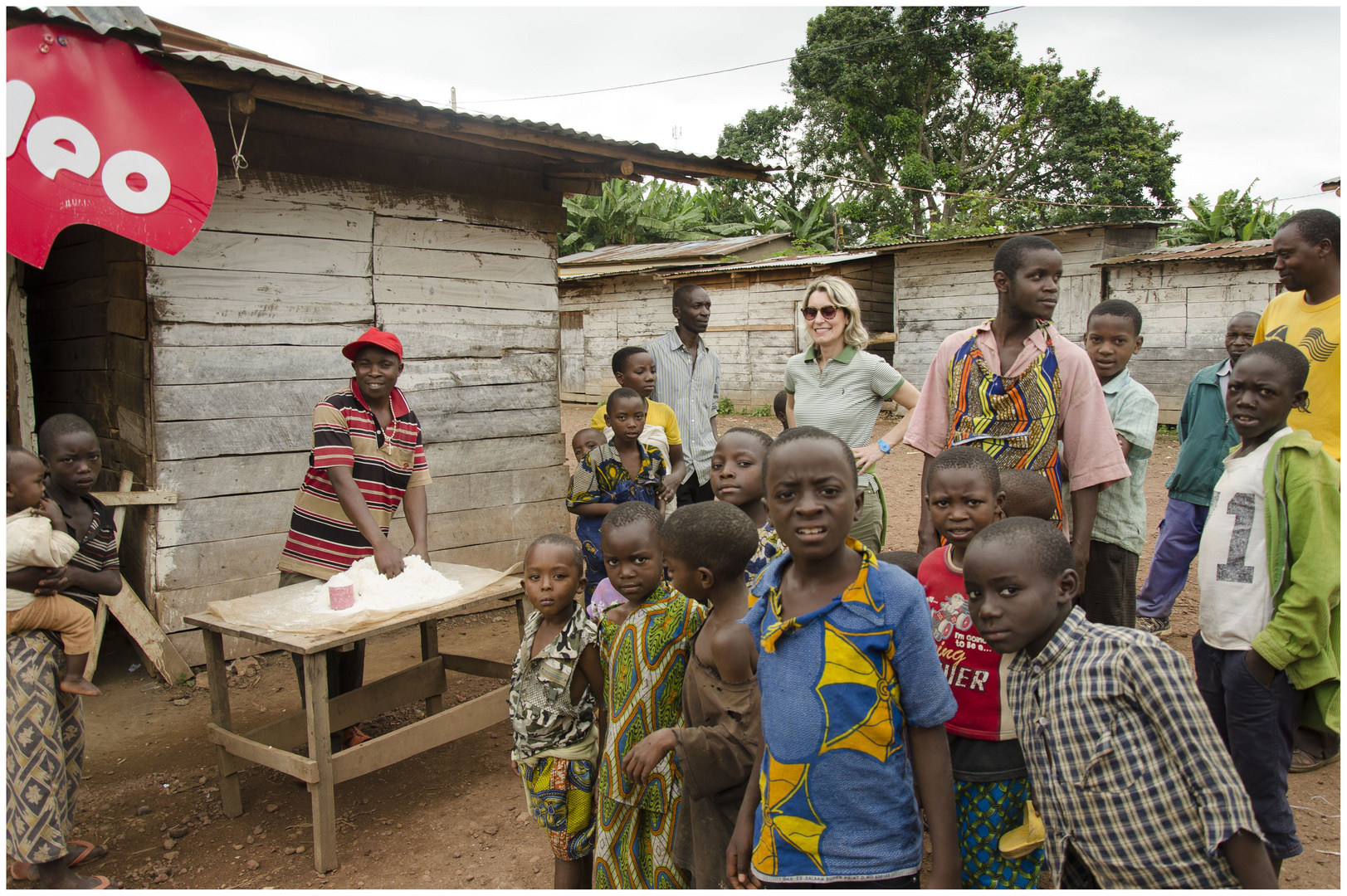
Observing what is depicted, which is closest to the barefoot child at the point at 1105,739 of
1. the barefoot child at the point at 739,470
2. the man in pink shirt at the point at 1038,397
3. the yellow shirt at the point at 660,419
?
the man in pink shirt at the point at 1038,397

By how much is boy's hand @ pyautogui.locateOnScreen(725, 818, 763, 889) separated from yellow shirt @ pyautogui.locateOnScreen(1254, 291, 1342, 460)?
2.37m

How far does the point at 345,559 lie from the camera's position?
3637mm

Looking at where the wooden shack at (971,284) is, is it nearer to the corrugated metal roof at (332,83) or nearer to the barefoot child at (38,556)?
the corrugated metal roof at (332,83)

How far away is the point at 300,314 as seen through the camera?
5.04m

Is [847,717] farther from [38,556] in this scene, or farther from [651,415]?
[651,415]

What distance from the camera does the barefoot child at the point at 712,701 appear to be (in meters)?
2.00

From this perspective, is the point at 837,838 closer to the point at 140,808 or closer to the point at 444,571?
the point at 444,571

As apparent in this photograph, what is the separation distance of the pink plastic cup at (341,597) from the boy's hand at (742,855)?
6.30 ft

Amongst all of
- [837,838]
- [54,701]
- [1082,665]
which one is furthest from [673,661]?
[54,701]

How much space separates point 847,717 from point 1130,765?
0.52 meters

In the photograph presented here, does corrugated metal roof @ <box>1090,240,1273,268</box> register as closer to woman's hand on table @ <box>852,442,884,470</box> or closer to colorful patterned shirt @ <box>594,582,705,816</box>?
woman's hand on table @ <box>852,442,884,470</box>

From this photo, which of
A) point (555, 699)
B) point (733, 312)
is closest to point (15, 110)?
point (555, 699)

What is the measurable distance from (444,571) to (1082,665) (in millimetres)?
2878

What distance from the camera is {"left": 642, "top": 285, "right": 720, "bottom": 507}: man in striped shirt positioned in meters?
4.78
